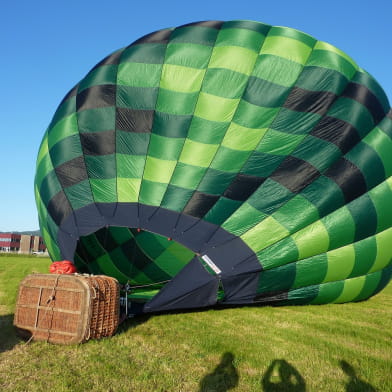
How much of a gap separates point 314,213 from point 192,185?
1851mm

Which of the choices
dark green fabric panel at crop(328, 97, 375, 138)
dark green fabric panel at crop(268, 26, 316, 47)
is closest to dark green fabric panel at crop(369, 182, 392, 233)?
dark green fabric panel at crop(328, 97, 375, 138)

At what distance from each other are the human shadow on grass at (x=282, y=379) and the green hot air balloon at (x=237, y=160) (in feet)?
5.82

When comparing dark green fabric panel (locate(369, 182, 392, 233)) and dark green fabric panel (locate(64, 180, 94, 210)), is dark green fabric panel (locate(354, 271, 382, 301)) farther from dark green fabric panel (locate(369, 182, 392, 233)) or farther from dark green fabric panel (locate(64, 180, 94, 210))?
dark green fabric panel (locate(64, 180, 94, 210))

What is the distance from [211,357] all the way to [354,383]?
129cm

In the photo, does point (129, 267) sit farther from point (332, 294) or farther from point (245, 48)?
point (245, 48)

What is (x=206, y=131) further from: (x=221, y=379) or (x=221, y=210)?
(x=221, y=379)

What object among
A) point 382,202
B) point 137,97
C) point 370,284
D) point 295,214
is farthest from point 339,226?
point 137,97

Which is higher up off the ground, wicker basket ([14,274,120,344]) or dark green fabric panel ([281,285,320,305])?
wicker basket ([14,274,120,344])

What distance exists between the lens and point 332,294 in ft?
21.7

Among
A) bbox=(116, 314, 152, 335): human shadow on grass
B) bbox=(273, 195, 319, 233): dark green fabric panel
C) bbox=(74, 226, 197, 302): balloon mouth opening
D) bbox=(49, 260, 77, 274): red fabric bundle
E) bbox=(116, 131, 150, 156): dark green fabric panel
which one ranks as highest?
bbox=(116, 131, 150, 156): dark green fabric panel

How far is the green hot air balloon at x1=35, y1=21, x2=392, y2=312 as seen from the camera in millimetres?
5738

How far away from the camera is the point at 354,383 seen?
3316mm

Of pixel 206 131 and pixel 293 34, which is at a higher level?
pixel 293 34

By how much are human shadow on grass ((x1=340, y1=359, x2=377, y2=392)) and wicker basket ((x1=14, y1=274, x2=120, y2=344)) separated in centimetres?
245
